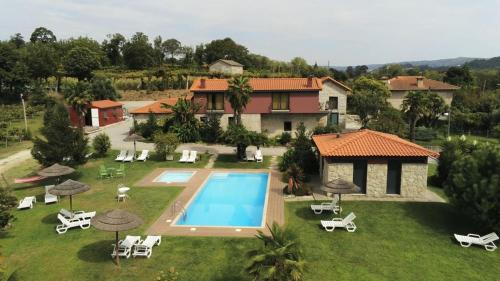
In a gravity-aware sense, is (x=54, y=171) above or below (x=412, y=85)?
below

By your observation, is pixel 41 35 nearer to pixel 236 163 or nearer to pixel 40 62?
pixel 40 62

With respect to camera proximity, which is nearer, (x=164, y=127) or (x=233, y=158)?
(x=233, y=158)

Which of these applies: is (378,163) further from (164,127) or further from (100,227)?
(164,127)

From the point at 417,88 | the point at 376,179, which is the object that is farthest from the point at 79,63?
the point at 376,179

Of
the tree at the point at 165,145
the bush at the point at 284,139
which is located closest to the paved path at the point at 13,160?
the tree at the point at 165,145

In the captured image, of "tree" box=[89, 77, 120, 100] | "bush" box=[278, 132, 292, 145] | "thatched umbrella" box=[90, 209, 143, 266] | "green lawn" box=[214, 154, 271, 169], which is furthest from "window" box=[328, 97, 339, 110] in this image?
"tree" box=[89, 77, 120, 100]

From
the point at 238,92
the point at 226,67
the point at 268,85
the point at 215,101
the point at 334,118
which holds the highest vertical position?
the point at 226,67

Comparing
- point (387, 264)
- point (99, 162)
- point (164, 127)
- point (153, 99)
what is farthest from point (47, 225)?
point (153, 99)
